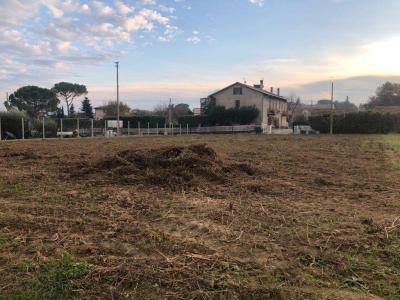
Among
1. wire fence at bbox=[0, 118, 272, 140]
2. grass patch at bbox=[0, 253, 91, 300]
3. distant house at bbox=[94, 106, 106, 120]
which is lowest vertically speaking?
grass patch at bbox=[0, 253, 91, 300]

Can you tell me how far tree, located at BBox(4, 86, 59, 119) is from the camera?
2307 inches

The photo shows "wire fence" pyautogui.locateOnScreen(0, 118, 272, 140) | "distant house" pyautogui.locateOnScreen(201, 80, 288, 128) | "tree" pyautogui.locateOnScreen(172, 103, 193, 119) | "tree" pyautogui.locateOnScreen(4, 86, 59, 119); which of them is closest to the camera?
"wire fence" pyautogui.locateOnScreen(0, 118, 272, 140)

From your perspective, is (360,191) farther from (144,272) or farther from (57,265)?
(57,265)

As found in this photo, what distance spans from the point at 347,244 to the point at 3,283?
3.08m

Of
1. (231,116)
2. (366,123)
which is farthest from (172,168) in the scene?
(231,116)

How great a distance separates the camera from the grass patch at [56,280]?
2801mm

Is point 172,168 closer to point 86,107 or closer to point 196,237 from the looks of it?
point 196,237

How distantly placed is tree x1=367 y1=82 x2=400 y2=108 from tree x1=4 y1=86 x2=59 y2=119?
54.5m

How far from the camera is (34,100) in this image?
6000 centimetres

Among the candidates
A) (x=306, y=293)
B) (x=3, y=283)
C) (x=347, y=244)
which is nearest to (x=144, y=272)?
(x=3, y=283)

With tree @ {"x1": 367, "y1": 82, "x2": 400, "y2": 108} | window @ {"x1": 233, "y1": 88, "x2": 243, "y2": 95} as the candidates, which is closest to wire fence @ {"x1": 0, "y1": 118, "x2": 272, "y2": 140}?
window @ {"x1": 233, "y1": 88, "x2": 243, "y2": 95}

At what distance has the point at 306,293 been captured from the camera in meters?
2.84

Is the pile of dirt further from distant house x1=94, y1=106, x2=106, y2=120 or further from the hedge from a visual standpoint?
distant house x1=94, y1=106, x2=106, y2=120

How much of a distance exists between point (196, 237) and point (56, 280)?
59.5 inches
